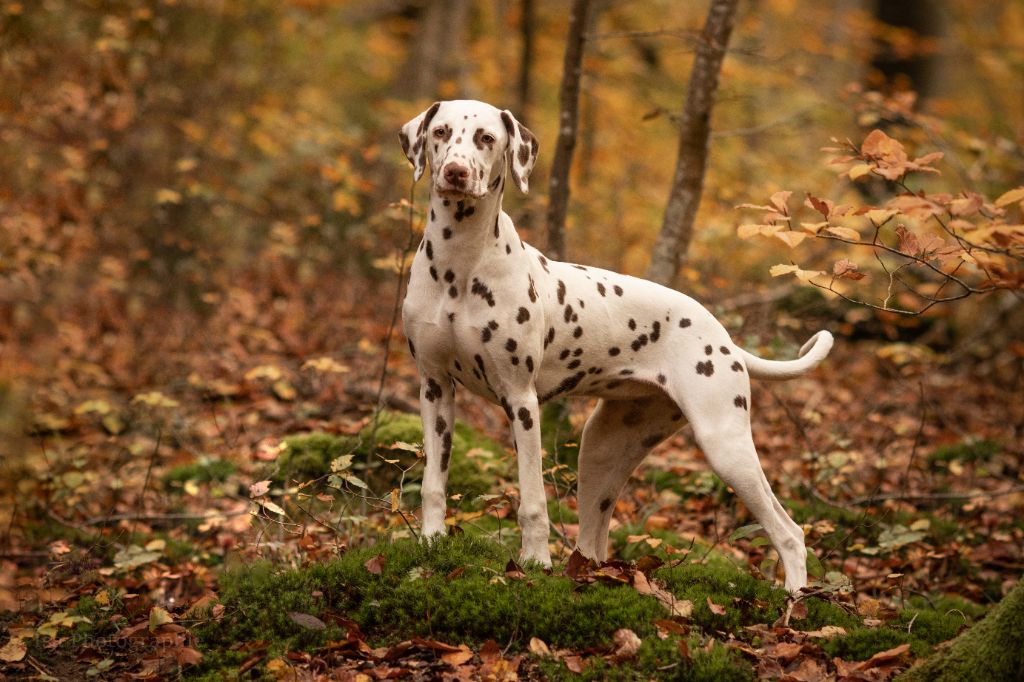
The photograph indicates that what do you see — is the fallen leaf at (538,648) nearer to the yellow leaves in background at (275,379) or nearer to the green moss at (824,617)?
the green moss at (824,617)

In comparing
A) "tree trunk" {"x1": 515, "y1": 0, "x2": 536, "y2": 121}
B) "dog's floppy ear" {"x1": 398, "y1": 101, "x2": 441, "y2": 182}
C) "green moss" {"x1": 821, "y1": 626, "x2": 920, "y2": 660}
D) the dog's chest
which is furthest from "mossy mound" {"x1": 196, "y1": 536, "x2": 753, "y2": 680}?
"tree trunk" {"x1": 515, "y1": 0, "x2": 536, "y2": 121}

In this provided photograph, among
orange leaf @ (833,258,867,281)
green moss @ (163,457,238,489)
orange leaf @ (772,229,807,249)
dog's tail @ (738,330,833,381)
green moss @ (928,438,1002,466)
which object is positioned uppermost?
orange leaf @ (772,229,807,249)

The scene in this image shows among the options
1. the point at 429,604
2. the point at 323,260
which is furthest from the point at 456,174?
the point at 323,260

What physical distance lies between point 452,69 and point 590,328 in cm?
1302

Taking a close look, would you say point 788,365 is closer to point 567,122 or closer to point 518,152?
point 518,152

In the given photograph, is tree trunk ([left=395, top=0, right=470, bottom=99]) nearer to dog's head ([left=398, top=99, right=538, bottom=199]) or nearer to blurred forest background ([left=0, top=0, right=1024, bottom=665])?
blurred forest background ([left=0, top=0, right=1024, bottom=665])

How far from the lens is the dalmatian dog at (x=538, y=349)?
4.83 m

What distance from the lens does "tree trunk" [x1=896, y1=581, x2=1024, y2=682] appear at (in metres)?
3.83

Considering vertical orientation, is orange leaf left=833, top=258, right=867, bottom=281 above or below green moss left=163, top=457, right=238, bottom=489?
above

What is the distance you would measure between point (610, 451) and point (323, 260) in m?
8.85

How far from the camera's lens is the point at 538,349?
16.4 feet

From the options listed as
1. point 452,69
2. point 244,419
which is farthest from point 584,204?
point 244,419

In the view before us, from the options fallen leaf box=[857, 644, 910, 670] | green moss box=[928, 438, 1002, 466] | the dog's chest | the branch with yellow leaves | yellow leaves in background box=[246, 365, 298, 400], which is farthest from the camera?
green moss box=[928, 438, 1002, 466]

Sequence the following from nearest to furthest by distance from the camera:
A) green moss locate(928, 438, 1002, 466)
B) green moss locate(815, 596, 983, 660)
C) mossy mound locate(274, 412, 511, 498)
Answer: green moss locate(815, 596, 983, 660) < mossy mound locate(274, 412, 511, 498) < green moss locate(928, 438, 1002, 466)
